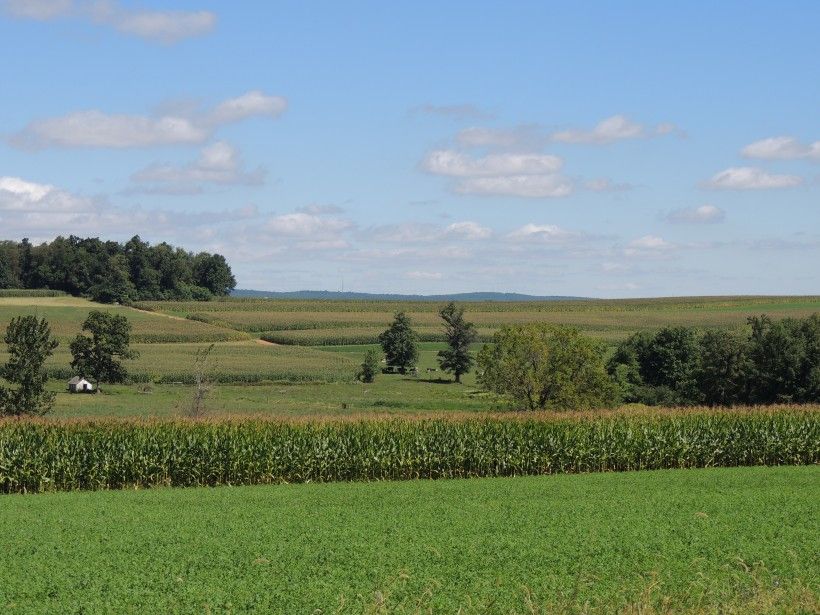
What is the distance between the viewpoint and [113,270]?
153500 millimetres

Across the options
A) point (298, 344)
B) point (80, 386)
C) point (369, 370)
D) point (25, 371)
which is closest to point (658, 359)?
point (369, 370)

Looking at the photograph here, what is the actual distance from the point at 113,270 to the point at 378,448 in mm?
129602

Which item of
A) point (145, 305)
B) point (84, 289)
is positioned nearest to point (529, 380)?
point (145, 305)

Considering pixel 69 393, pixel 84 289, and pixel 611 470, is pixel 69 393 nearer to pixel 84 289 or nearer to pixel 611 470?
pixel 611 470

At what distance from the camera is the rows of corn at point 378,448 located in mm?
30203

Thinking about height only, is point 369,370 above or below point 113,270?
below

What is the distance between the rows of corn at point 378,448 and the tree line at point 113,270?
402ft

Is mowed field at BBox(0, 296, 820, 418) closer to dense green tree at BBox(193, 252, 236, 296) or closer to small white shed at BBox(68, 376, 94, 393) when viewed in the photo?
small white shed at BBox(68, 376, 94, 393)

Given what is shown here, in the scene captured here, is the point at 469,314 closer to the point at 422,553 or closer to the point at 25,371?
the point at 25,371

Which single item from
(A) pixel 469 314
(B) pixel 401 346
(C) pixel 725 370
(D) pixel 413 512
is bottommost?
(D) pixel 413 512

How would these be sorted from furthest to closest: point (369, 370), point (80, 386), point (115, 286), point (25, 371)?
point (115, 286)
point (369, 370)
point (80, 386)
point (25, 371)

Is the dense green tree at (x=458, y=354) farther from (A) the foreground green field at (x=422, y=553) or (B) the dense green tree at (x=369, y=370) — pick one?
(A) the foreground green field at (x=422, y=553)

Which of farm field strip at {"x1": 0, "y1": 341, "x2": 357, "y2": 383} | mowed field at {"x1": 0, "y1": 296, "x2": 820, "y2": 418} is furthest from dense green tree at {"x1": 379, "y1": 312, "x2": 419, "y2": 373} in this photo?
farm field strip at {"x1": 0, "y1": 341, "x2": 357, "y2": 383}

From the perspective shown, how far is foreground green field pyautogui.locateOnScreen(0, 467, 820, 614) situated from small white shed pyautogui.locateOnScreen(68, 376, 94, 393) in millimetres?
54031
